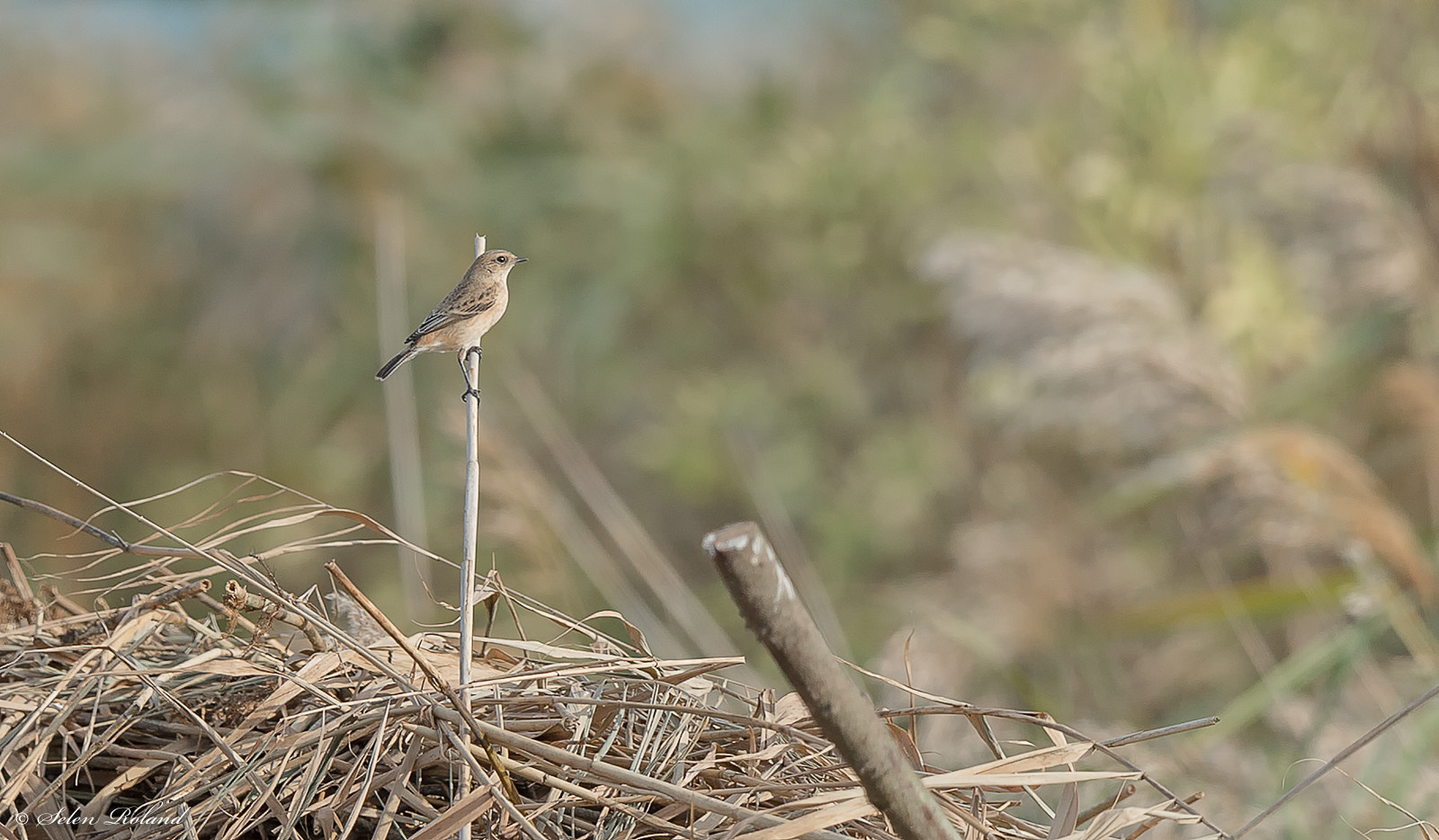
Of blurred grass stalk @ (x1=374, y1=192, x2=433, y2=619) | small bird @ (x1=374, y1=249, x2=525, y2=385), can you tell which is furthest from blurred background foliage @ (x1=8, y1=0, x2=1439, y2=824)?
small bird @ (x1=374, y1=249, x2=525, y2=385)

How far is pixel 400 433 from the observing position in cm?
247

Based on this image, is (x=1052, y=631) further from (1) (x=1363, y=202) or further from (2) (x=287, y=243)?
(2) (x=287, y=243)

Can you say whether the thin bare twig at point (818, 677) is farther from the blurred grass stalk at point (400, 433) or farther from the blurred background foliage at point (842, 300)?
the blurred background foliage at point (842, 300)

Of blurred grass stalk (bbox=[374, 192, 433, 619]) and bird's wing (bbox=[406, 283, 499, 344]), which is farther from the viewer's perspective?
blurred grass stalk (bbox=[374, 192, 433, 619])

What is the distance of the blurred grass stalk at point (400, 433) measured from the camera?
5.59 ft

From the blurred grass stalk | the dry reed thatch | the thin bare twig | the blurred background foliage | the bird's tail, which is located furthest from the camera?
the blurred background foliage

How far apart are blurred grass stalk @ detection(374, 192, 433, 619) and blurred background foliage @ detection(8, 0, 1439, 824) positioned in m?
0.11

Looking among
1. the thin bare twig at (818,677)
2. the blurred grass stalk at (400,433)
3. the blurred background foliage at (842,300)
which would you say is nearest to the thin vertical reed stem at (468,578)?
the thin bare twig at (818,677)

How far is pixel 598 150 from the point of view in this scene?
3811 millimetres

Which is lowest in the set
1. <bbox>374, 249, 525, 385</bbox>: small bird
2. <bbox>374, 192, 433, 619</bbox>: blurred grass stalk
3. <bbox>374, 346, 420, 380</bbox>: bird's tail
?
<bbox>374, 192, 433, 619</bbox>: blurred grass stalk

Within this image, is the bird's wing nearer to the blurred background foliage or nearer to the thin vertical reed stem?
the thin vertical reed stem

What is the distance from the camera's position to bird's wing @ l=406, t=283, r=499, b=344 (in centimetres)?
69

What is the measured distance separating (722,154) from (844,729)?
326 centimetres

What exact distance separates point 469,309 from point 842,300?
2785 mm
